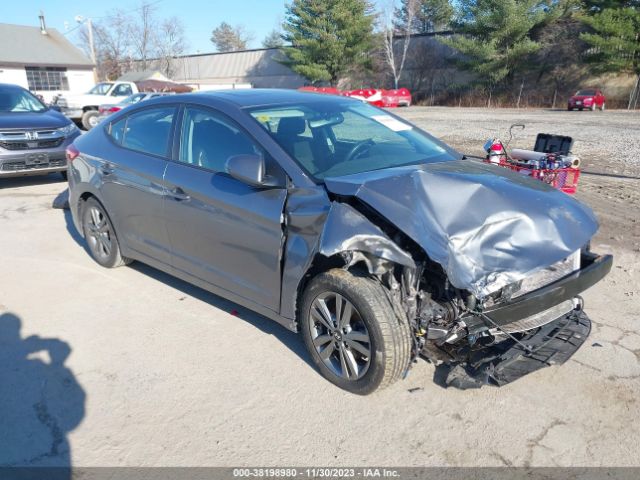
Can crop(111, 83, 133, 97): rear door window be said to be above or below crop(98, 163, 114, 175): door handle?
below

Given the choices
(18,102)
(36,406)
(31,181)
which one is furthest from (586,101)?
(36,406)

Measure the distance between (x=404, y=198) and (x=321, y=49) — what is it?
5071 centimetres

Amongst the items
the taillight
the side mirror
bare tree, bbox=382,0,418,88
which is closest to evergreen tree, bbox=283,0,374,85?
bare tree, bbox=382,0,418,88

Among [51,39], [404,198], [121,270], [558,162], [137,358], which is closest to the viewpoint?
[404,198]

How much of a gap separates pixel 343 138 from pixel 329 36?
4926 centimetres

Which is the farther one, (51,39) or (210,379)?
(51,39)

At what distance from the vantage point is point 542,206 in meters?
3.16

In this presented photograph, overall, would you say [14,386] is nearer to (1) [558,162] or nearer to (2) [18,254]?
(2) [18,254]

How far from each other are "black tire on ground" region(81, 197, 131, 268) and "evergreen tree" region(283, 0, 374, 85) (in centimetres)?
4797

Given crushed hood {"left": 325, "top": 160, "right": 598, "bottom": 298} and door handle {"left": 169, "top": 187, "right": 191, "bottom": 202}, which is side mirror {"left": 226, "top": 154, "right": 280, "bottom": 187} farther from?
door handle {"left": 169, "top": 187, "right": 191, "bottom": 202}

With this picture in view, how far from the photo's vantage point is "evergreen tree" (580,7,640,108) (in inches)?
1398

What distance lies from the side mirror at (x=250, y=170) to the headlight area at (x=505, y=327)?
1.18 meters

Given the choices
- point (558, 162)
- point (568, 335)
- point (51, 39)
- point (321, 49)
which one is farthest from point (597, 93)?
point (51, 39)

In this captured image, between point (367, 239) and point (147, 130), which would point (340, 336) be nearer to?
point (367, 239)
